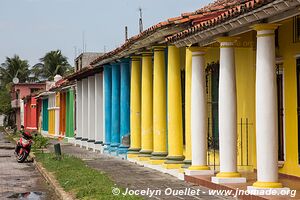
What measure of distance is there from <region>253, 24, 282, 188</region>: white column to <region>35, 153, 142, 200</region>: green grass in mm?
2179

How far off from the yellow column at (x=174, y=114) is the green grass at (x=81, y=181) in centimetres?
171

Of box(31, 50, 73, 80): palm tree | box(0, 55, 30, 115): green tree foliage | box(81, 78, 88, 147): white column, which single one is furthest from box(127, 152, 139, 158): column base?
box(0, 55, 30, 115): green tree foliage

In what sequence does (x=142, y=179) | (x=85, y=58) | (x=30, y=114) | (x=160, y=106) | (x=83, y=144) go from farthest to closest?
(x=30, y=114) < (x=85, y=58) < (x=83, y=144) < (x=160, y=106) < (x=142, y=179)

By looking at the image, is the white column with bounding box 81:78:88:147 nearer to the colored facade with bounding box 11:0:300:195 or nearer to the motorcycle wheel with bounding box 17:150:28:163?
the motorcycle wheel with bounding box 17:150:28:163

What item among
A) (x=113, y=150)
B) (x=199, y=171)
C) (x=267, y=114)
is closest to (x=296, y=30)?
(x=267, y=114)

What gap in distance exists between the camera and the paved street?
12511 millimetres

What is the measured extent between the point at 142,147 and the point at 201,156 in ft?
16.1

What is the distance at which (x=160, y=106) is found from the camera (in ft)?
51.4

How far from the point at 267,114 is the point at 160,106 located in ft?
21.3

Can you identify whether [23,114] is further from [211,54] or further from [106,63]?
[211,54]

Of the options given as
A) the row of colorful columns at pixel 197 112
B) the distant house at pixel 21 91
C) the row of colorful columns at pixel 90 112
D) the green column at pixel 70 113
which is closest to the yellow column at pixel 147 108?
the row of colorful columns at pixel 197 112

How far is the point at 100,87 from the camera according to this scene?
2520cm

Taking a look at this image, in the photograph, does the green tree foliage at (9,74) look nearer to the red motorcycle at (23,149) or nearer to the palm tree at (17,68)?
the palm tree at (17,68)

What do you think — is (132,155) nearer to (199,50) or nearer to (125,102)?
(125,102)
